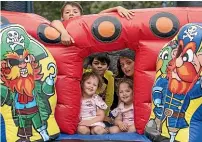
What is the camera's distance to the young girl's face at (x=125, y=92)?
2932mm

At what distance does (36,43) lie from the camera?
2.75 metres

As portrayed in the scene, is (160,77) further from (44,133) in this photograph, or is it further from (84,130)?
(44,133)

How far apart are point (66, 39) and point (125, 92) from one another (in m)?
0.52

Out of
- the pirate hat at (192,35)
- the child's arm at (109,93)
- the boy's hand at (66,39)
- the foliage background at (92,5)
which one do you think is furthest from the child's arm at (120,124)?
the foliage background at (92,5)

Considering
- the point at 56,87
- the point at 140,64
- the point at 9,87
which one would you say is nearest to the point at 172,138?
the point at 140,64

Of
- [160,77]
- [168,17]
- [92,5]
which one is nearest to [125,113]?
[160,77]

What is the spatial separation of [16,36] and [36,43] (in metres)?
0.17

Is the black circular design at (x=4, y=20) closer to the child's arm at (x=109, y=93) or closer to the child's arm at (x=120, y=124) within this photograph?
the child's arm at (x=109, y=93)

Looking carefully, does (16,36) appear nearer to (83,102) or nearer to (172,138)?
(83,102)

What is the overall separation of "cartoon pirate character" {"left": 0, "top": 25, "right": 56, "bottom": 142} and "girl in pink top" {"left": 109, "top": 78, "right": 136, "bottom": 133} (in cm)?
47

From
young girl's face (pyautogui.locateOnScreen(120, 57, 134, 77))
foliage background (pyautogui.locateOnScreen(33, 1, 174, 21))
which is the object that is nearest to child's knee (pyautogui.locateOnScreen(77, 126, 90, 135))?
young girl's face (pyautogui.locateOnScreen(120, 57, 134, 77))

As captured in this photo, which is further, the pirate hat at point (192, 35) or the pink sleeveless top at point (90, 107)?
the pink sleeveless top at point (90, 107)

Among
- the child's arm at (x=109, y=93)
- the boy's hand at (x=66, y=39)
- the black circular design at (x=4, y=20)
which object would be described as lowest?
the child's arm at (x=109, y=93)

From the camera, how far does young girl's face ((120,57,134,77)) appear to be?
3.00 metres
